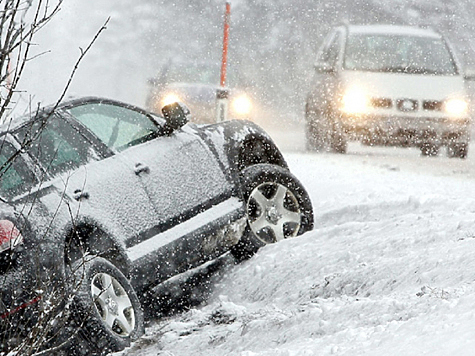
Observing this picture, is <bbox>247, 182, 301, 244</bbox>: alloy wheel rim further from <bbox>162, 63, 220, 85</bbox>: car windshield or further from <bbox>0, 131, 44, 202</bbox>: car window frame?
<bbox>162, 63, 220, 85</bbox>: car windshield

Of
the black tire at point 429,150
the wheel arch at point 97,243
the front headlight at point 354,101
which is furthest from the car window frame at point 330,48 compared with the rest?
the wheel arch at point 97,243

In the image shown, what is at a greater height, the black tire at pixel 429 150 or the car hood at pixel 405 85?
the car hood at pixel 405 85

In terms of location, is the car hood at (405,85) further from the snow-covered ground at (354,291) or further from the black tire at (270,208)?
the black tire at (270,208)

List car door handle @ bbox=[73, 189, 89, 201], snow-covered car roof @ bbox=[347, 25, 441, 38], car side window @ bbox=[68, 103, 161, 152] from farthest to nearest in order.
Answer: snow-covered car roof @ bbox=[347, 25, 441, 38]
car side window @ bbox=[68, 103, 161, 152]
car door handle @ bbox=[73, 189, 89, 201]

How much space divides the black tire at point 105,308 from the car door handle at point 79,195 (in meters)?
0.39

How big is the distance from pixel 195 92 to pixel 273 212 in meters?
8.27

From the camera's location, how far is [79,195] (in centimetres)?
641

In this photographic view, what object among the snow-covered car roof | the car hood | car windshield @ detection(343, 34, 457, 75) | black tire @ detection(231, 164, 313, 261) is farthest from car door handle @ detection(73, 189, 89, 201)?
the snow-covered car roof

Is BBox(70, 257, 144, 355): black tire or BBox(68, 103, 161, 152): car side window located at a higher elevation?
BBox(68, 103, 161, 152): car side window

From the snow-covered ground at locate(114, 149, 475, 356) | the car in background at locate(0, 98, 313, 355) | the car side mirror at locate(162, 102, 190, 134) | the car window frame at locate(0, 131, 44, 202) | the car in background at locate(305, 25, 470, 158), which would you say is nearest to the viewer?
the snow-covered ground at locate(114, 149, 475, 356)

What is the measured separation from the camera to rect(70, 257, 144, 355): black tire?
6.00 meters

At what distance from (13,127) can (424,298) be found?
274cm

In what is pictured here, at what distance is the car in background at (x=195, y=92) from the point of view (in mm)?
15969

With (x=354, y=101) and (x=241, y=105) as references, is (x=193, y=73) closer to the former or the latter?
(x=241, y=105)
